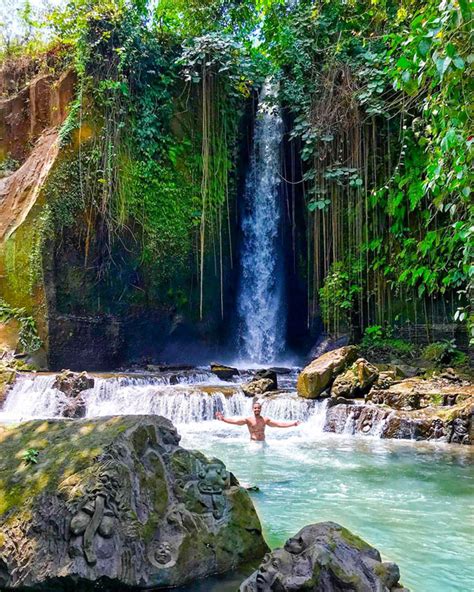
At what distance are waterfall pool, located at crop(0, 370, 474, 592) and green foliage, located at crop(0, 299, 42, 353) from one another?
84.6 inches

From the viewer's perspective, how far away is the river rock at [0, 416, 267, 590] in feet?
8.68

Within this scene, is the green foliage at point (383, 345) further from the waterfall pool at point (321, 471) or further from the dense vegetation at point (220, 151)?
the waterfall pool at point (321, 471)

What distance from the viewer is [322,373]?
9.53m

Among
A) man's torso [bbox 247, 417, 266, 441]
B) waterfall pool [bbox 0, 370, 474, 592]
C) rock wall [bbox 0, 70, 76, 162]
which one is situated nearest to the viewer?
waterfall pool [bbox 0, 370, 474, 592]

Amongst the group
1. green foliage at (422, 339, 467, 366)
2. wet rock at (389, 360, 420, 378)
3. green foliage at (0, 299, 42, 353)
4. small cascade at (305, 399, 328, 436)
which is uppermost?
green foliage at (0, 299, 42, 353)

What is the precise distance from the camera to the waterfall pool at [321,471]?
377 cm

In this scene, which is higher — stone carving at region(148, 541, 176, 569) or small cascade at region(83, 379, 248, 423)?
stone carving at region(148, 541, 176, 569)

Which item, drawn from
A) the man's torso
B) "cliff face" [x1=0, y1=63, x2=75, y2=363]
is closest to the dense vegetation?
"cliff face" [x1=0, y1=63, x2=75, y2=363]

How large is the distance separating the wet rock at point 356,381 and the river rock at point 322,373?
6.6 inches

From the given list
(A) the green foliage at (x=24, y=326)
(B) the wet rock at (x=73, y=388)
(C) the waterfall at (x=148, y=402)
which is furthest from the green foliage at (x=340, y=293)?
(A) the green foliage at (x=24, y=326)

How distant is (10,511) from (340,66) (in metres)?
13.0

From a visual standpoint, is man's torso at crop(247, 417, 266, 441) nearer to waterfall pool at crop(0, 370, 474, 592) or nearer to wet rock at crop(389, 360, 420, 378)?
waterfall pool at crop(0, 370, 474, 592)

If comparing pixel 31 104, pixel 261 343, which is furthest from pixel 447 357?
pixel 31 104

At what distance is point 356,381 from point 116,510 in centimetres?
721
